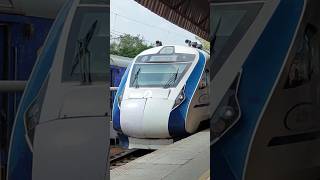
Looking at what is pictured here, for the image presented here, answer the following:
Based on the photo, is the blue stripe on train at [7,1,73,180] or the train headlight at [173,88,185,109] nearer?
the blue stripe on train at [7,1,73,180]

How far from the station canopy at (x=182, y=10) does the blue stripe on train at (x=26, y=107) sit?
6.40 m

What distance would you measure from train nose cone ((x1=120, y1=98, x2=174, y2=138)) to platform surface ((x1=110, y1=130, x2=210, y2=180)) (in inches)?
60.7

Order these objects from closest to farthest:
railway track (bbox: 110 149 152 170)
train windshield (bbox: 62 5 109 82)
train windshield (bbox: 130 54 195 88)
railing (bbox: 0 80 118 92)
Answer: railing (bbox: 0 80 118 92) → train windshield (bbox: 62 5 109 82) → railway track (bbox: 110 149 152 170) → train windshield (bbox: 130 54 195 88)

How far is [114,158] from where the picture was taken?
33.7ft

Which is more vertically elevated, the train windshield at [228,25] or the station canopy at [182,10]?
the station canopy at [182,10]

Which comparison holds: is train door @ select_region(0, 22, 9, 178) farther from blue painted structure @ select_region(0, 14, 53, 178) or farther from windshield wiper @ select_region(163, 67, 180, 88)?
windshield wiper @ select_region(163, 67, 180, 88)

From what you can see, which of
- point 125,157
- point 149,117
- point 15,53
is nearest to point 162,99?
point 149,117

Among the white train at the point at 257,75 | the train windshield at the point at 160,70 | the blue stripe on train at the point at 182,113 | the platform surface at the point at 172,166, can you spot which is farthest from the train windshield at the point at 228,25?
the train windshield at the point at 160,70

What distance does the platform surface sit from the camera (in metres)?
6.61

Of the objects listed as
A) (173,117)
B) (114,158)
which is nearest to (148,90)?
(173,117)

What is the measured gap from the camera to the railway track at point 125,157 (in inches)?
384

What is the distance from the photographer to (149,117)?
10.8 m

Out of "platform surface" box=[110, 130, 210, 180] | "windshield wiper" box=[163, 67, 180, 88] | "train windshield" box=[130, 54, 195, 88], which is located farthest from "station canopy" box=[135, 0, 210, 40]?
"platform surface" box=[110, 130, 210, 180]

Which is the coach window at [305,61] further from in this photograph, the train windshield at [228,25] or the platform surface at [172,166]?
the platform surface at [172,166]
